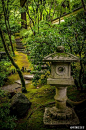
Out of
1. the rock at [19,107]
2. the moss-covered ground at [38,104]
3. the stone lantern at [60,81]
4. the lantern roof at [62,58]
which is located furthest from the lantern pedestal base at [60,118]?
the lantern roof at [62,58]

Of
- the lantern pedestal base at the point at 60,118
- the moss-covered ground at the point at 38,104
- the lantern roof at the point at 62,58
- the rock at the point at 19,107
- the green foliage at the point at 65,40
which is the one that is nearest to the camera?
the lantern roof at the point at 62,58

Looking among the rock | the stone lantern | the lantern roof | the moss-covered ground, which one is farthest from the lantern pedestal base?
the lantern roof

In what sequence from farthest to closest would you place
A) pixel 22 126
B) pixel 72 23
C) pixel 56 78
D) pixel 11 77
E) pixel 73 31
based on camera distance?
pixel 11 77 < pixel 72 23 < pixel 73 31 < pixel 22 126 < pixel 56 78

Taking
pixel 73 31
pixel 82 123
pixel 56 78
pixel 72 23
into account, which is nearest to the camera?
A: pixel 56 78

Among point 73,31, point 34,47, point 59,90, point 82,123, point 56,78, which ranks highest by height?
point 73,31

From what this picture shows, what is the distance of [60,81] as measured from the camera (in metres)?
3.43

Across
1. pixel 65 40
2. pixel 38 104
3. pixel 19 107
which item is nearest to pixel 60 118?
pixel 38 104

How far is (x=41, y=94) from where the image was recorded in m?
6.12

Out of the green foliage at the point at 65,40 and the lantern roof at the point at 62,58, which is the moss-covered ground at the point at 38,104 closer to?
the green foliage at the point at 65,40

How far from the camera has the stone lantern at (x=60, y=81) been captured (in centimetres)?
327

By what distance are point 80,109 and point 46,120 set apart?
1.52m

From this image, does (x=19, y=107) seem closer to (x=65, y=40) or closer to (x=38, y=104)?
(x=38, y=104)

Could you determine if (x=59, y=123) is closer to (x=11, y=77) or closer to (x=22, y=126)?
(x=22, y=126)

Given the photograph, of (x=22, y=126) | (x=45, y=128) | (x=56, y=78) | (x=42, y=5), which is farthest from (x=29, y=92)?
(x=42, y=5)
